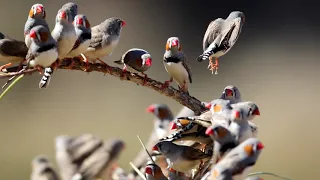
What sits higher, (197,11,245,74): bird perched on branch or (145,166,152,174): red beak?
(197,11,245,74): bird perched on branch

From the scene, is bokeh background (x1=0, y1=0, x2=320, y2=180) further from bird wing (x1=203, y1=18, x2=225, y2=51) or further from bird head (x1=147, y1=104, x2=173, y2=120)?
bird wing (x1=203, y1=18, x2=225, y2=51)

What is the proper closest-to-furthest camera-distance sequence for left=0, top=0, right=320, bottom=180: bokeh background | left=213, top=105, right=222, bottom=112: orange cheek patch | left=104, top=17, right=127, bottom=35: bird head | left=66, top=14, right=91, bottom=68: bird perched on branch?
left=213, top=105, right=222, bottom=112: orange cheek patch → left=66, top=14, right=91, bottom=68: bird perched on branch → left=104, top=17, right=127, bottom=35: bird head → left=0, top=0, right=320, bottom=180: bokeh background

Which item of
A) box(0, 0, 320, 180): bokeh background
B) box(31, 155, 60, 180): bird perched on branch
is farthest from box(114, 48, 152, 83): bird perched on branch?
box(0, 0, 320, 180): bokeh background

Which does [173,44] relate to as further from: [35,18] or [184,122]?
[184,122]

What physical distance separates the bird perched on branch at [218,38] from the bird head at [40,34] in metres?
0.69

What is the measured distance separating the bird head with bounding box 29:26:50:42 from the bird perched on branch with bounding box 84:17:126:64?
2.22 feet

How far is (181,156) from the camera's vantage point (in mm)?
2154

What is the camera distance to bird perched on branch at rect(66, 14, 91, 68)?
2.15 metres

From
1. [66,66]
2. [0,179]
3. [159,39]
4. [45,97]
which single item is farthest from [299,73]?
[66,66]

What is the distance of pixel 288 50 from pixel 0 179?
13.5ft

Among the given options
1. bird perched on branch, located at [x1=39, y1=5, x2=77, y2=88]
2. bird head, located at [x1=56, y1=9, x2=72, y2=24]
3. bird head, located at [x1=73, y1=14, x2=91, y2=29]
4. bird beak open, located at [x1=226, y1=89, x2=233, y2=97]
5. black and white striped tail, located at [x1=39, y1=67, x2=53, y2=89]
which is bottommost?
bird beak open, located at [x1=226, y1=89, x2=233, y2=97]

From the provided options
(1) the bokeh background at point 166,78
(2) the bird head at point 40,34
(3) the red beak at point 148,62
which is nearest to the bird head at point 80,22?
(2) the bird head at point 40,34

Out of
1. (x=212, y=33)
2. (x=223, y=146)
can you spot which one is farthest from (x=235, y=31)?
(x=223, y=146)

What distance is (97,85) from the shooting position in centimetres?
959
